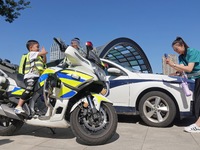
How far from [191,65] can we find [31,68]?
3.02 m

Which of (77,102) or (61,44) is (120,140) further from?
(61,44)

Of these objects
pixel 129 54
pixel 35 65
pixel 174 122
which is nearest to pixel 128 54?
pixel 129 54

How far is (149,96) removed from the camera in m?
5.51

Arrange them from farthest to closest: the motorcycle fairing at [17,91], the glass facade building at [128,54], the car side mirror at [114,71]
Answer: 1. the glass facade building at [128,54]
2. the car side mirror at [114,71]
3. the motorcycle fairing at [17,91]

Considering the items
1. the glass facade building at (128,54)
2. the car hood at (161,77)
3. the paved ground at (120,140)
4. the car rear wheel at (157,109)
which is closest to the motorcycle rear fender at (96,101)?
the paved ground at (120,140)

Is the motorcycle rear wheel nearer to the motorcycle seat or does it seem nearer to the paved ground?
the paved ground

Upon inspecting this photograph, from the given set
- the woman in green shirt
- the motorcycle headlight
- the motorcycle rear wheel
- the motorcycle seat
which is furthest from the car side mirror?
the motorcycle rear wheel

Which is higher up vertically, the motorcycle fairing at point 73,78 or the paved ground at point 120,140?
the motorcycle fairing at point 73,78

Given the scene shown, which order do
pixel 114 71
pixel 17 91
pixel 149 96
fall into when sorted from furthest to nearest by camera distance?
pixel 114 71, pixel 149 96, pixel 17 91

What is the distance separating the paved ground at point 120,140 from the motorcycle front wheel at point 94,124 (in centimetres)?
15

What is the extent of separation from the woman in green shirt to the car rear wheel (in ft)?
→ 1.67

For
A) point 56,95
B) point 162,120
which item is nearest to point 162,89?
point 162,120

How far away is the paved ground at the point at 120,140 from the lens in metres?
3.67

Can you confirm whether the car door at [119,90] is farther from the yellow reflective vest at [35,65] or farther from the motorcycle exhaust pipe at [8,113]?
the motorcycle exhaust pipe at [8,113]
